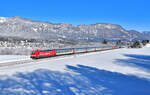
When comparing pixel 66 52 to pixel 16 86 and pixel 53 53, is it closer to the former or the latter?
pixel 53 53

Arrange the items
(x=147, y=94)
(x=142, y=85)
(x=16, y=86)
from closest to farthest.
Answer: (x=147, y=94)
(x=16, y=86)
(x=142, y=85)

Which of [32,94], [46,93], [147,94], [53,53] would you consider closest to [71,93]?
[46,93]

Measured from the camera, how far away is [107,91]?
885cm

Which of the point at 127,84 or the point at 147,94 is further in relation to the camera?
the point at 127,84

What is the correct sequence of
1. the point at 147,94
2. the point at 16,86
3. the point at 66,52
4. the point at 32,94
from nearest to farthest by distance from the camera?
1. the point at 32,94
2. the point at 147,94
3. the point at 16,86
4. the point at 66,52

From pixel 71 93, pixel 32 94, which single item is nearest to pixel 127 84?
pixel 71 93

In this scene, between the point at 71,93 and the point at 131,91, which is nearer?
the point at 71,93

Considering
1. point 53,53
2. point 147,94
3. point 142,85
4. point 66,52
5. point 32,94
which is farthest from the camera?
point 66,52

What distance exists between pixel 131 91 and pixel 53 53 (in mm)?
23134

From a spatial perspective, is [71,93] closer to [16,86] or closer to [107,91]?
[107,91]

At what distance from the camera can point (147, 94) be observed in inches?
338

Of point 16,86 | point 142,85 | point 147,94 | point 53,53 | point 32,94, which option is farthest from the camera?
point 53,53

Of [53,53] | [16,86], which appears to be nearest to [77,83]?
[16,86]

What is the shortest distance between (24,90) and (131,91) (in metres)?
6.75
